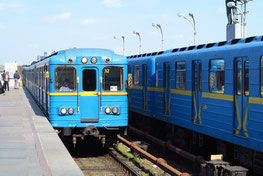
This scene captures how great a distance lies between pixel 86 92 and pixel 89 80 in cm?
38

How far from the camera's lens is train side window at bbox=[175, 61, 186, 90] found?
14.0 meters

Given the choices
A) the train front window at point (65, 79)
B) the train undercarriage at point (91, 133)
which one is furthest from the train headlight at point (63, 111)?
the train front window at point (65, 79)

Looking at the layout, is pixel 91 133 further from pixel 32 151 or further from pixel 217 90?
pixel 217 90

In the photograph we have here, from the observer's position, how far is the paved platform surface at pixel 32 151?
8727 millimetres

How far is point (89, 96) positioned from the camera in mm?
14289

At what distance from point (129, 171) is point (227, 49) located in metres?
4.19

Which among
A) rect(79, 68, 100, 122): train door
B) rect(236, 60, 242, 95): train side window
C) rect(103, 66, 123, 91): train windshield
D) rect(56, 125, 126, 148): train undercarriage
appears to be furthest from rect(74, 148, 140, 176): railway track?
rect(236, 60, 242, 95): train side window

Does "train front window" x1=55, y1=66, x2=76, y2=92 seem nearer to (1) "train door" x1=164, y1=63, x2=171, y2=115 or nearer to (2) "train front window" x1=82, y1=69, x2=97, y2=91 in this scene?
(2) "train front window" x1=82, y1=69, x2=97, y2=91

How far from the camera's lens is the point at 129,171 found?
495 inches

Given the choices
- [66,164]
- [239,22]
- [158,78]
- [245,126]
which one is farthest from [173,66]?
[239,22]

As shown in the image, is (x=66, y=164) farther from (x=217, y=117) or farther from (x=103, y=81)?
(x=103, y=81)

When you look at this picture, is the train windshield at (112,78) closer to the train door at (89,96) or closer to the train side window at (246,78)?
the train door at (89,96)

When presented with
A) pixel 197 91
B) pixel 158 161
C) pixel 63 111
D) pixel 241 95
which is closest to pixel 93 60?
pixel 63 111

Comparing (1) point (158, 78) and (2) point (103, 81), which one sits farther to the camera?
(1) point (158, 78)
